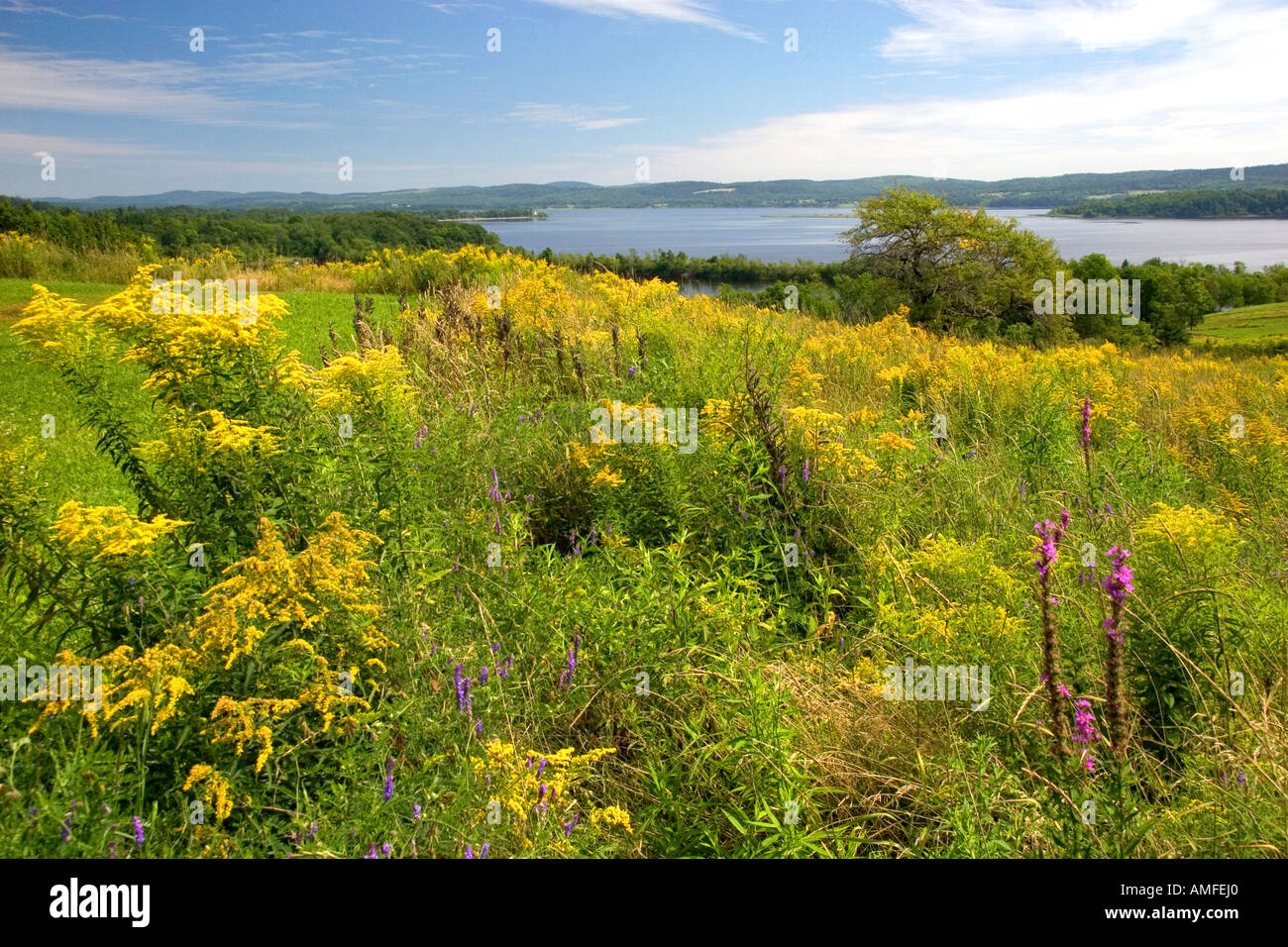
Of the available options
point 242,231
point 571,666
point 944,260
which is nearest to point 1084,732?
point 571,666

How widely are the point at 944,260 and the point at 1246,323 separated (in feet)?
60.9

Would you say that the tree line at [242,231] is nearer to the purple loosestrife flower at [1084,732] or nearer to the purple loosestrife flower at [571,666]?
the purple loosestrife flower at [571,666]

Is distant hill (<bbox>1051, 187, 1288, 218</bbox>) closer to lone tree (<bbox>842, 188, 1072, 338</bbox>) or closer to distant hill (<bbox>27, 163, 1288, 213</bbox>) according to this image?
distant hill (<bbox>27, 163, 1288, 213</bbox>)

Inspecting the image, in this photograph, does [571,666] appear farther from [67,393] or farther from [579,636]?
[67,393]

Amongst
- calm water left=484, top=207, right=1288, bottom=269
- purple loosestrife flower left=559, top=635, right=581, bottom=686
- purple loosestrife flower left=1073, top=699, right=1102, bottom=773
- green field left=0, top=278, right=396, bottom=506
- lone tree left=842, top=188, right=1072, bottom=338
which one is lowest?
purple loosestrife flower left=559, top=635, right=581, bottom=686

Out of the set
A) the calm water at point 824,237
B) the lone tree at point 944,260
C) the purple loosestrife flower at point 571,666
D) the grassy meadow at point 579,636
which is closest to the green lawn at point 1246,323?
the calm water at point 824,237

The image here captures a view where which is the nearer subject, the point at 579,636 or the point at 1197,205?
the point at 579,636

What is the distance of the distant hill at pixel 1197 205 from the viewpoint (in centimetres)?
6325

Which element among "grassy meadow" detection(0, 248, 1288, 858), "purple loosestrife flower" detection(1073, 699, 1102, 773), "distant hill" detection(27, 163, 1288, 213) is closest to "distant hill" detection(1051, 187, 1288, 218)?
"distant hill" detection(27, 163, 1288, 213)

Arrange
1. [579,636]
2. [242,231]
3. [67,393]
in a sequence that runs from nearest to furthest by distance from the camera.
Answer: [579,636] < [67,393] < [242,231]

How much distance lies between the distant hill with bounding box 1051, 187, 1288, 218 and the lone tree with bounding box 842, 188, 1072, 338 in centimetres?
4971

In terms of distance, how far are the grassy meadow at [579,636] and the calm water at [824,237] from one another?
26442mm

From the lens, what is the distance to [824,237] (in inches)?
3054

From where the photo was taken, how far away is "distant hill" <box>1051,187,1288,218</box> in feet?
208
